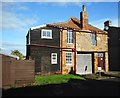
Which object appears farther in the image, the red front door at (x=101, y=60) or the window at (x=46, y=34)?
the red front door at (x=101, y=60)

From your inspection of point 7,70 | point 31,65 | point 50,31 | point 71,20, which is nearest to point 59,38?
point 50,31

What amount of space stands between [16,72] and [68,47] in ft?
37.1

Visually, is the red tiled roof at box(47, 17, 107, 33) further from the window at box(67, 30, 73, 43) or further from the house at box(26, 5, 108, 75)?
the window at box(67, 30, 73, 43)

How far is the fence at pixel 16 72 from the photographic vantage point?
57.0ft

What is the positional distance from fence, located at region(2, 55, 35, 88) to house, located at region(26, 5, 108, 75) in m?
5.92

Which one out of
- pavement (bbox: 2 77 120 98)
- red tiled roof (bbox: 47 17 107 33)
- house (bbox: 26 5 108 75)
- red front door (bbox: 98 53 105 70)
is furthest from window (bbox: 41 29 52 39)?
pavement (bbox: 2 77 120 98)

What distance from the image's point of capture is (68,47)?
2817 cm

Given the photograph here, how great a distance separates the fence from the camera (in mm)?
17375

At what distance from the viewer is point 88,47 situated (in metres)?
29.8

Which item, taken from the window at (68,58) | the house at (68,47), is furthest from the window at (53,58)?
the window at (68,58)

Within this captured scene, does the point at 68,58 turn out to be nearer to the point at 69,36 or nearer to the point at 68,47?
the point at 68,47

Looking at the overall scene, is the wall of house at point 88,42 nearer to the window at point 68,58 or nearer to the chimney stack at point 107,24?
the window at point 68,58

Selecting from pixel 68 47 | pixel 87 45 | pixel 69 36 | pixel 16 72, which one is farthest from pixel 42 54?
pixel 16 72

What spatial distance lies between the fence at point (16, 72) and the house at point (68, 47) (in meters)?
5.92
